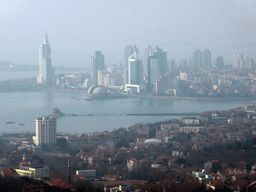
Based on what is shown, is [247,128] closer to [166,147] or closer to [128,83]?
[166,147]

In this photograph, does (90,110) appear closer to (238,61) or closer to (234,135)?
(238,61)

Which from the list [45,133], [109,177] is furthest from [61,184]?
[45,133]

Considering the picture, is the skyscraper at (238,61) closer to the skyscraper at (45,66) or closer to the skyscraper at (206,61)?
the skyscraper at (206,61)

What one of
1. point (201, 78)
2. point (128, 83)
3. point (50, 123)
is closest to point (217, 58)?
point (201, 78)

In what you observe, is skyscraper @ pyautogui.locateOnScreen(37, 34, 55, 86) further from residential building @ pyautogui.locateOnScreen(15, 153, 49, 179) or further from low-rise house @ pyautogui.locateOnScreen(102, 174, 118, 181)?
low-rise house @ pyautogui.locateOnScreen(102, 174, 118, 181)

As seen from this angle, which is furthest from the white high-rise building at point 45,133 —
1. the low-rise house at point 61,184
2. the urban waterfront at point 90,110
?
the low-rise house at point 61,184

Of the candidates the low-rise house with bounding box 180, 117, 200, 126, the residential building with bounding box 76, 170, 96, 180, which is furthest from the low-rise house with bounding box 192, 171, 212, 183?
the low-rise house with bounding box 180, 117, 200, 126
